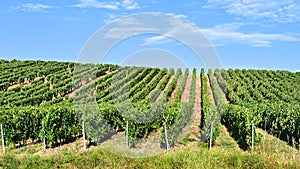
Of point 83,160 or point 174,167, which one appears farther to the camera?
point 83,160

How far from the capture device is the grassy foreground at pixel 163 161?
7473 millimetres

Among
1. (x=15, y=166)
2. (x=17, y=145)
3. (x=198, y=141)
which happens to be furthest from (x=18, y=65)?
(x=15, y=166)

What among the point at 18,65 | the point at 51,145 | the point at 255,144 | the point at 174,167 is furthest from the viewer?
the point at 18,65

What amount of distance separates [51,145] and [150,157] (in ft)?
29.4

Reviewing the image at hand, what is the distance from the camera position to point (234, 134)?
17.9m

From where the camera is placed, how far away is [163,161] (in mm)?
7570

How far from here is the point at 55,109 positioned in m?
16.2

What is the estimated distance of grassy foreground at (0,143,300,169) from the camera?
747 cm

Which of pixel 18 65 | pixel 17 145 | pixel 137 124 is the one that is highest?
pixel 18 65

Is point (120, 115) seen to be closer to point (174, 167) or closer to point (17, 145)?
point (17, 145)

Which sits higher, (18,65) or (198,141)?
(18,65)

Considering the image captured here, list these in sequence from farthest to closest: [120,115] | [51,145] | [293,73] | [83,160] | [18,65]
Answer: [293,73] → [18,65] → [120,115] → [51,145] → [83,160]

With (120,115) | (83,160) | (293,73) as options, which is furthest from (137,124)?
(293,73)

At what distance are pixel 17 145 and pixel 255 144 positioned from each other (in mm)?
10038
